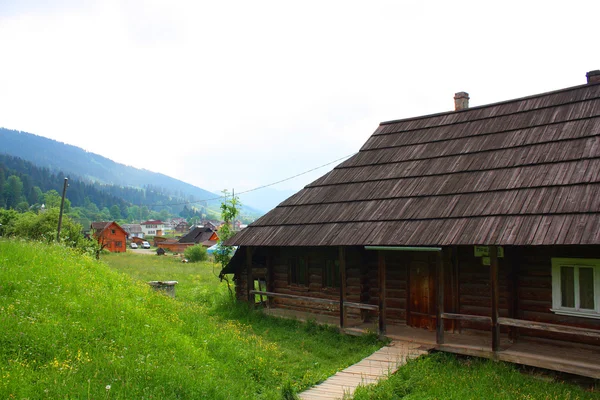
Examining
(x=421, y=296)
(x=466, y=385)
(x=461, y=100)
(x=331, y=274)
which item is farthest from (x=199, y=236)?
(x=466, y=385)

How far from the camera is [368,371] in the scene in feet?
28.3

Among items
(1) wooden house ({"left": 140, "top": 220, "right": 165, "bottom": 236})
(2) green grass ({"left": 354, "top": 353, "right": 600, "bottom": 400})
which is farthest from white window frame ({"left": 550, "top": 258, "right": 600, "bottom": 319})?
(1) wooden house ({"left": 140, "top": 220, "right": 165, "bottom": 236})

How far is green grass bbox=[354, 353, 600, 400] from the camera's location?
7.30 m

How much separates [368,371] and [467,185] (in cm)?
487

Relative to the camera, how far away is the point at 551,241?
799 cm

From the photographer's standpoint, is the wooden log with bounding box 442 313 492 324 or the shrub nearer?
the wooden log with bounding box 442 313 492 324

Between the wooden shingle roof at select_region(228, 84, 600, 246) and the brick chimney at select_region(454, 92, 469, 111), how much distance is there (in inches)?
37.0

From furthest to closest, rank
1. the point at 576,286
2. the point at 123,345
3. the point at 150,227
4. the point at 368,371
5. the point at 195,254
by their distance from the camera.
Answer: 1. the point at 150,227
2. the point at 195,254
3. the point at 576,286
4. the point at 368,371
5. the point at 123,345

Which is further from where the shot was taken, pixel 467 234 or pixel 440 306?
pixel 440 306

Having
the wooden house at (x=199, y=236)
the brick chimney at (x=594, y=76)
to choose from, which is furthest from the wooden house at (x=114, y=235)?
the brick chimney at (x=594, y=76)

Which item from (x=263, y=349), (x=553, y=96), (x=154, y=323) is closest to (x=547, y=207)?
(x=553, y=96)

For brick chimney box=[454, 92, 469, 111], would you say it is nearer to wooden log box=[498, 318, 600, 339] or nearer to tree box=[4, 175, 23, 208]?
wooden log box=[498, 318, 600, 339]

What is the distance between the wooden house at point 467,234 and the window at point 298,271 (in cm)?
5

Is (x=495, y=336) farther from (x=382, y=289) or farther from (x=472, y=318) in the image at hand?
(x=382, y=289)
